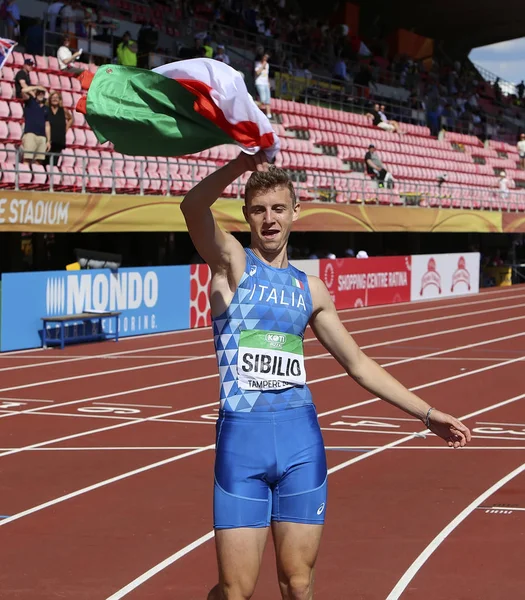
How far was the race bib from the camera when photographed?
13.7 ft

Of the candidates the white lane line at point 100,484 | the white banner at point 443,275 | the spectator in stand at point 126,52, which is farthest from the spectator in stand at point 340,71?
the white lane line at point 100,484

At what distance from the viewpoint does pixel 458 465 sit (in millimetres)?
9805

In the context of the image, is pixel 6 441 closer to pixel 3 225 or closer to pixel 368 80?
pixel 3 225

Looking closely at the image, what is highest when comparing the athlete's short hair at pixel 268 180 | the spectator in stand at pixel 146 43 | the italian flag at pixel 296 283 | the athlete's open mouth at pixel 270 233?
the spectator in stand at pixel 146 43

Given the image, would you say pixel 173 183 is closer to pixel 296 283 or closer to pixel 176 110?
pixel 296 283

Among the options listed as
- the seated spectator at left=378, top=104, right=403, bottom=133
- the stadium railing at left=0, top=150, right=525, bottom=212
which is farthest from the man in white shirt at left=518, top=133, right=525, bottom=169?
the seated spectator at left=378, top=104, right=403, bottom=133

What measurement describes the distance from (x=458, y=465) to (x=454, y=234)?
32.8 m

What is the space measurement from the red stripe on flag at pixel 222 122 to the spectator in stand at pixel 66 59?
66.5ft

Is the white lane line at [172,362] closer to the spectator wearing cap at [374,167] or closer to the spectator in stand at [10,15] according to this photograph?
the spectator wearing cap at [374,167]

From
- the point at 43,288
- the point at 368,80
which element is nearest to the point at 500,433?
the point at 43,288

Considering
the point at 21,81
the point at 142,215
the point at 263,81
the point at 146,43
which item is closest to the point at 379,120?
the point at 263,81

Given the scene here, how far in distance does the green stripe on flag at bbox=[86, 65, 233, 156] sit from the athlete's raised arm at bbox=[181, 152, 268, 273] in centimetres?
13

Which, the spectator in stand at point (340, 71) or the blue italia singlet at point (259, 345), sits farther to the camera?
the spectator in stand at point (340, 71)

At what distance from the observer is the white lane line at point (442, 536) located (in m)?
6.18
